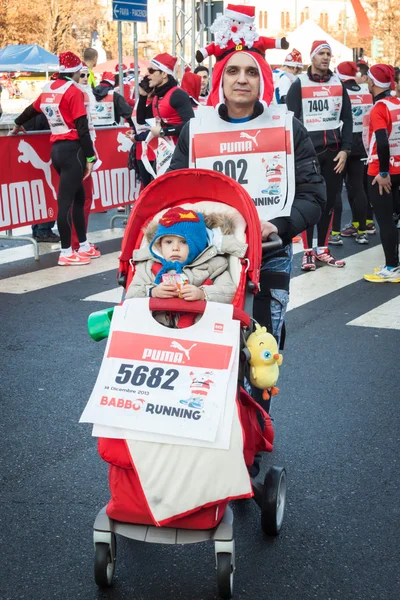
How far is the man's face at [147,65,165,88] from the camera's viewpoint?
34.1 ft

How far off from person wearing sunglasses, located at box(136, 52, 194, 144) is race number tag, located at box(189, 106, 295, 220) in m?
6.13

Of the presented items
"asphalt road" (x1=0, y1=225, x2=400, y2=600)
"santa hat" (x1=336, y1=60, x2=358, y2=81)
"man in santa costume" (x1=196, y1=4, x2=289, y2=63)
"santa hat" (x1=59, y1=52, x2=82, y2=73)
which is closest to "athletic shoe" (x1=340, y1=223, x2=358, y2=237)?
"santa hat" (x1=336, y1=60, x2=358, y2=81)

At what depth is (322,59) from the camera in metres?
9.46

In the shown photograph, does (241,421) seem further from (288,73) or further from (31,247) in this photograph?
(288,73)

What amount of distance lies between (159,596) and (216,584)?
0.22 metres

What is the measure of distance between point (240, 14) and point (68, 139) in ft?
18.5

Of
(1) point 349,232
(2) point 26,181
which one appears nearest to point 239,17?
(2) point 26,181

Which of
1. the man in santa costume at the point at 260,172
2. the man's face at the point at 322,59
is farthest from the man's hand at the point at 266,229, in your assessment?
the man's face at the point at 322,59

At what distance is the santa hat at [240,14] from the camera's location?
4.29 meters

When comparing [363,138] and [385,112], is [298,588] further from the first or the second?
[363,138]

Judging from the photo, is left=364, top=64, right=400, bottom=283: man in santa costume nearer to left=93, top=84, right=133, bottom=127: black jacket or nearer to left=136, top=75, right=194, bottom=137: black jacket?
left=136, top=75, right=194, bottom=137: black jacket

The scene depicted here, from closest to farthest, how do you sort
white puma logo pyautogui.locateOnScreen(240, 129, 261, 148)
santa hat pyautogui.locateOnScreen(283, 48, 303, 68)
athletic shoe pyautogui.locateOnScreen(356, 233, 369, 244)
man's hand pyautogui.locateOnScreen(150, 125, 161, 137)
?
white puma logo pyautogui.locateOnScreen(240, 129, 261, 148) → man's hand pyautogui.locateOnScreen(150, 125, 161, 137) → athletic shoe pyautogui.locateOnScreen(356, 233, 369, 244) → santa hat pyautogui.locateOnScreen(283, 48, 303, 68)

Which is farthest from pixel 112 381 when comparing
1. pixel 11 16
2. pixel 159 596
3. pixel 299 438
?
pixel 11 16

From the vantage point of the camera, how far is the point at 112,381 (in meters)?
3.21
